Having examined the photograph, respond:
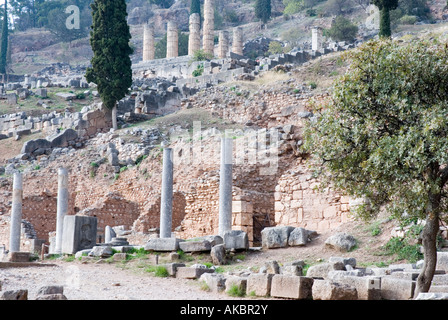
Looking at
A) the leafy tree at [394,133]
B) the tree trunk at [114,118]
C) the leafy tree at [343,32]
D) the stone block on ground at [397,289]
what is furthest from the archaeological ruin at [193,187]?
the leafy tree at [343,32]

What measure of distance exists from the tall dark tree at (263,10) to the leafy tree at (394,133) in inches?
2905

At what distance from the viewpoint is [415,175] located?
10.9m

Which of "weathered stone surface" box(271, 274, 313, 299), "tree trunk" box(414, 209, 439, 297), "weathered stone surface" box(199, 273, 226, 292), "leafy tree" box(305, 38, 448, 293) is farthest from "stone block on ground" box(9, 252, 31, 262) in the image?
"tree trunk" box(414, 209, 439, 297)

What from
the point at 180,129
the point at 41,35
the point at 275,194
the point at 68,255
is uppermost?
the point at 41,35

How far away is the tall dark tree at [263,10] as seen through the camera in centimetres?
8431

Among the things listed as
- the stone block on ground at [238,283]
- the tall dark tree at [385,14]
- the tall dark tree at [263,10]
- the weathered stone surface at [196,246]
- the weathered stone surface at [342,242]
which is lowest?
the stone block on ground at [238,283]

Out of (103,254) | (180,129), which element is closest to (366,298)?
(103,254)

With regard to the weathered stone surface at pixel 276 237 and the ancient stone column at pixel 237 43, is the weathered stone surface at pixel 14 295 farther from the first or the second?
the ancient stone column at pixel 237 43

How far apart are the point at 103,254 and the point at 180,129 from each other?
Result: 597 inches

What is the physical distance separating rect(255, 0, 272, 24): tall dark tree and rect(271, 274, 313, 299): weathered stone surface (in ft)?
248

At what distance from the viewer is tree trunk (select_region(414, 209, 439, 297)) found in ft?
36.5

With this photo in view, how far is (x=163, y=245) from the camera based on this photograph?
18484 millimetres
